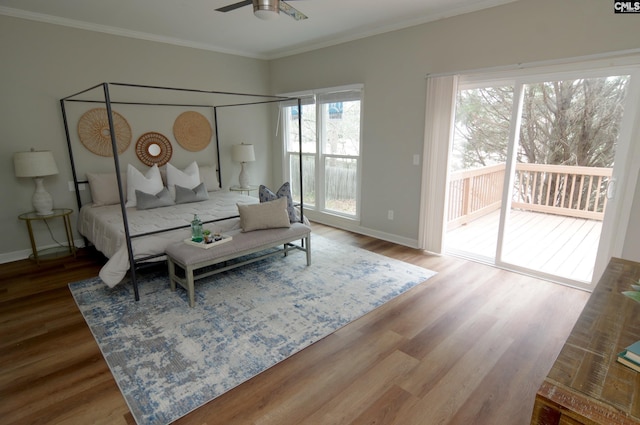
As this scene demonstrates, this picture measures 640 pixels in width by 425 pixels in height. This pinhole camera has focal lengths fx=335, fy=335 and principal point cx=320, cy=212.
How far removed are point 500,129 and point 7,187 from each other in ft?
18.8

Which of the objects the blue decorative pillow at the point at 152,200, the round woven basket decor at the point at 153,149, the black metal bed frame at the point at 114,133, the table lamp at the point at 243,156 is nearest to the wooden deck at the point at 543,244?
the black metal bed frame at the point at 114,133

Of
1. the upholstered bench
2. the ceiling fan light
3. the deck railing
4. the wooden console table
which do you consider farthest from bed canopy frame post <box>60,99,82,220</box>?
the wooden console table

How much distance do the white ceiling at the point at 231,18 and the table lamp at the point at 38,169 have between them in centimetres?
152

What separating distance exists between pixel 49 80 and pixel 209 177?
214cm

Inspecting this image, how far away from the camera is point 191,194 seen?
14.5 ft

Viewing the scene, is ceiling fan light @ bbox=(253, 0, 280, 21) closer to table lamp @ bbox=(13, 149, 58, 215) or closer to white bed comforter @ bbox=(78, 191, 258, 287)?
white bed comforter @ bbox=(78, 191, 258, 287)

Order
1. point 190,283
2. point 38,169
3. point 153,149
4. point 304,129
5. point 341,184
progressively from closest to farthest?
1. point 190,283
2. point 38,169
3. point 153,149
4. point 341,184
5. point 304,129

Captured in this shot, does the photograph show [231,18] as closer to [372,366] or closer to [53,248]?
[53,248]

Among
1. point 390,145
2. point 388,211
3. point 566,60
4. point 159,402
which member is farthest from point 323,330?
point 566,60

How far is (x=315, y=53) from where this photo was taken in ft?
16.6

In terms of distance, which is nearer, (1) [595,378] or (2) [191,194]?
(1) [595,378]

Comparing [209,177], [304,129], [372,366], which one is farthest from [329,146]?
[372,366]

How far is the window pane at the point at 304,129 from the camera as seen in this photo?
5.43 m

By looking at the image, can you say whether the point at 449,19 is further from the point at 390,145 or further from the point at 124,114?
the point at 124,114
